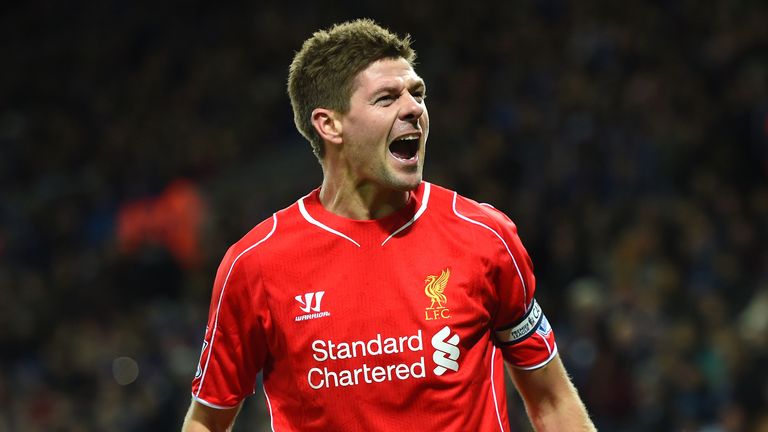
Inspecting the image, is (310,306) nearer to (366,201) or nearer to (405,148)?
(366,201)

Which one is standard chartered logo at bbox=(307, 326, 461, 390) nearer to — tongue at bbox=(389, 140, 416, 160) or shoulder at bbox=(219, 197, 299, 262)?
shoulder at bbox=(219, 197, 299, 262)

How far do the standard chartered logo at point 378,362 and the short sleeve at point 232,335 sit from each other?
0.18 m

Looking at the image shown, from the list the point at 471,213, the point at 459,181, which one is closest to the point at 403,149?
the point at 471,213

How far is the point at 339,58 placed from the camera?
321 cm

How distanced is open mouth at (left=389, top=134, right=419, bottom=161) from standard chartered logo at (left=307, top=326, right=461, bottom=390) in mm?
473

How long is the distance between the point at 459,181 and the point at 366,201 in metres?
6.13

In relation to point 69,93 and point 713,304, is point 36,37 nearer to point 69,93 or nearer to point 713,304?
point 69,93

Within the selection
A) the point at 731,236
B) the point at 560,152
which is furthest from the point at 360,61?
the point at 560,152

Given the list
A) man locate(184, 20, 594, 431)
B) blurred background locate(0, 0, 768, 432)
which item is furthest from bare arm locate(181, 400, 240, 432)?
blurred background locate(0, 0, 768, 432)

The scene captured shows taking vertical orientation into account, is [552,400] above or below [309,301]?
below

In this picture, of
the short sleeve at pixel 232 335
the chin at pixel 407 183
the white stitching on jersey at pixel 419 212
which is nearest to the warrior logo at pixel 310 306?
the short sleeve at pixel 232 335

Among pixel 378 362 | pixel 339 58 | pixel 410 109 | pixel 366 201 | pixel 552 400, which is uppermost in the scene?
pixel 339 58

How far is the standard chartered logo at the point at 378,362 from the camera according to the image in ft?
10.2

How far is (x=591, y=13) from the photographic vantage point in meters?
10.7
